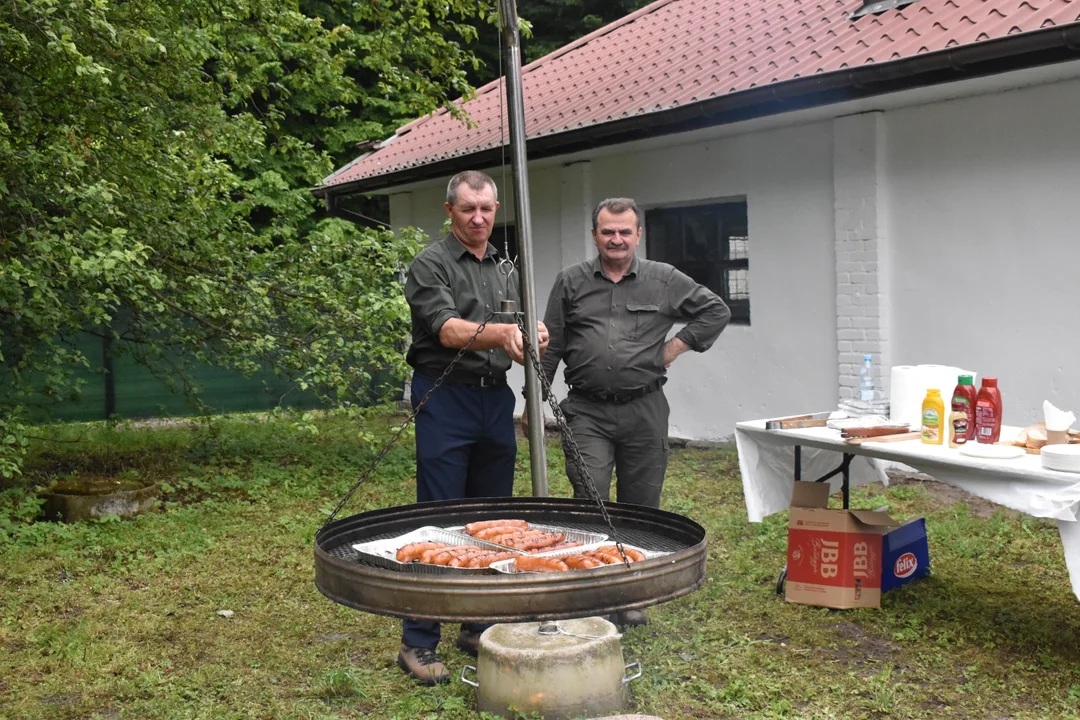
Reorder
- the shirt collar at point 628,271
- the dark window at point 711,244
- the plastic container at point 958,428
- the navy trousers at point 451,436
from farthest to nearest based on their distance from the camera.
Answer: the dark window at point 711,244 → the shirt collar at point 628,271 → the plastic container at point 958,428 → the navy trousers at point 451,436

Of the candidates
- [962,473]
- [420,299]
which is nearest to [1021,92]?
[962,473]

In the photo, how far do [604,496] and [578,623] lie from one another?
103 centimetres

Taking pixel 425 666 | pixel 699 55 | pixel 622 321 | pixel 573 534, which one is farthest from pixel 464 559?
pixel 699 55

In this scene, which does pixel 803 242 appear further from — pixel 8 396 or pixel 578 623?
pixel 8 396

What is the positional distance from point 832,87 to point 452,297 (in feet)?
14.6

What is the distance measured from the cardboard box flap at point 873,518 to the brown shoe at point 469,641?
6.48 ft

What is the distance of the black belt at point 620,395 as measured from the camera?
4926 mm

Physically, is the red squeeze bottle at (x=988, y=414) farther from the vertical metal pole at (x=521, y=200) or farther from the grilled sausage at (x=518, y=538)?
the grilled sausage at (x=518, y=538)

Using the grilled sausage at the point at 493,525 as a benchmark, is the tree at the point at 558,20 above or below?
above

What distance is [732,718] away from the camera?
397 centimetres

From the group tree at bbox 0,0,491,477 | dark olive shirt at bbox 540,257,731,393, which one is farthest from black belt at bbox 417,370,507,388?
tree at bbox 0,0,491,477

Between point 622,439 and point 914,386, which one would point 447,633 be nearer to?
point 622,439

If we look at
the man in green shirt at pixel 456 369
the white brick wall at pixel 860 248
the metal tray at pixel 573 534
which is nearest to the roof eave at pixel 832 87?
the white brick wall at pixel 860 248

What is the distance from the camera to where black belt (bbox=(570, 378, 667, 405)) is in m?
4.93
